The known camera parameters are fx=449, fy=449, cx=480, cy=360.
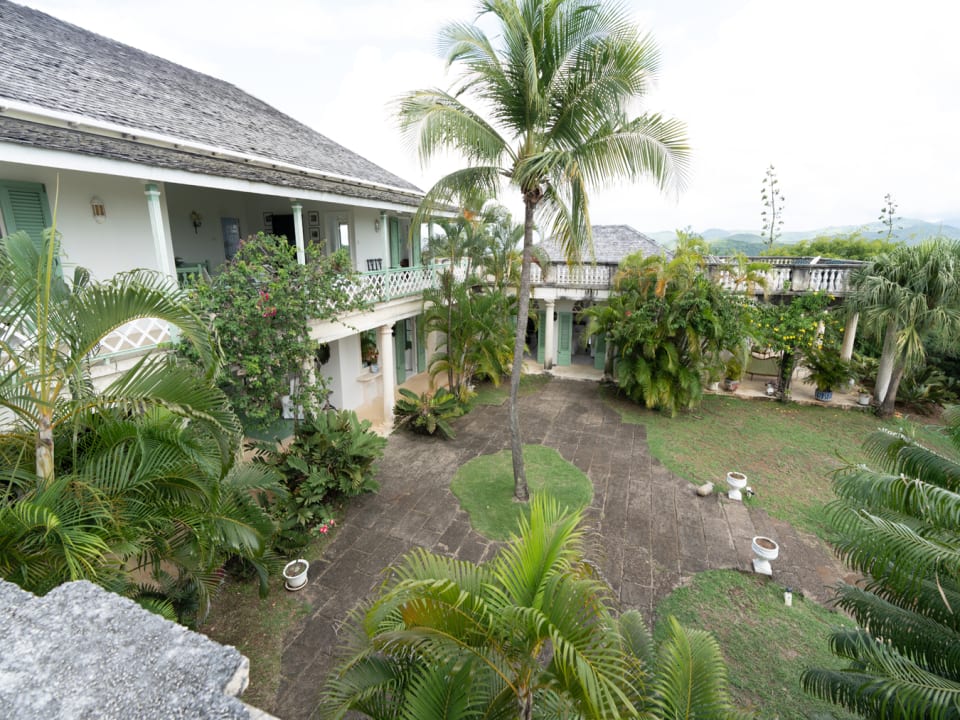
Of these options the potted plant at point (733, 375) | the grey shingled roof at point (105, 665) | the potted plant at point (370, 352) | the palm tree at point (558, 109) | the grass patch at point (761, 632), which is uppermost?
the palm tree at point (558, 109)

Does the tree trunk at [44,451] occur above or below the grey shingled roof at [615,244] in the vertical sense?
below

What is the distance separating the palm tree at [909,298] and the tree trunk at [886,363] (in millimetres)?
28

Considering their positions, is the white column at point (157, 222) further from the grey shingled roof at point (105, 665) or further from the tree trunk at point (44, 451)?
the grey shingled roof at point (105, 665)

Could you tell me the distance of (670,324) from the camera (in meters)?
11.1

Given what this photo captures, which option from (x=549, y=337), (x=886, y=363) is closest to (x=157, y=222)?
(x=549, y=337)

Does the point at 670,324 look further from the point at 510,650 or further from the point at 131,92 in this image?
the point at 131,92

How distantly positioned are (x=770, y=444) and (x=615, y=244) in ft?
36.5

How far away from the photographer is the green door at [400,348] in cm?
1436

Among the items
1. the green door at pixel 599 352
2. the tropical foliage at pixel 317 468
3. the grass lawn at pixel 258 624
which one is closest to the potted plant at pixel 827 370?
the green door at pixel 599 352

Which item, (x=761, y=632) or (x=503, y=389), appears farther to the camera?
(x=503, y=389)

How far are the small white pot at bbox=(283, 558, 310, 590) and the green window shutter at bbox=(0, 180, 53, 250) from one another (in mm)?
5215

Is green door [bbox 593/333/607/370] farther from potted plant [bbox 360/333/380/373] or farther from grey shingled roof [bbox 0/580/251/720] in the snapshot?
grey shingled roof [bbox 0/580/251/720]

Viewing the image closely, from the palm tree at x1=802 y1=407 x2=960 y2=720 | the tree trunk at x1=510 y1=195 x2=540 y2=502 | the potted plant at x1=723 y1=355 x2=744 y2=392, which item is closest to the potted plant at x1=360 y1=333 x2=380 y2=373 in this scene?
the tree trunk at x1=510 y1=195 x2=540 y2=502

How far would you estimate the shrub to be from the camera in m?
10.5
